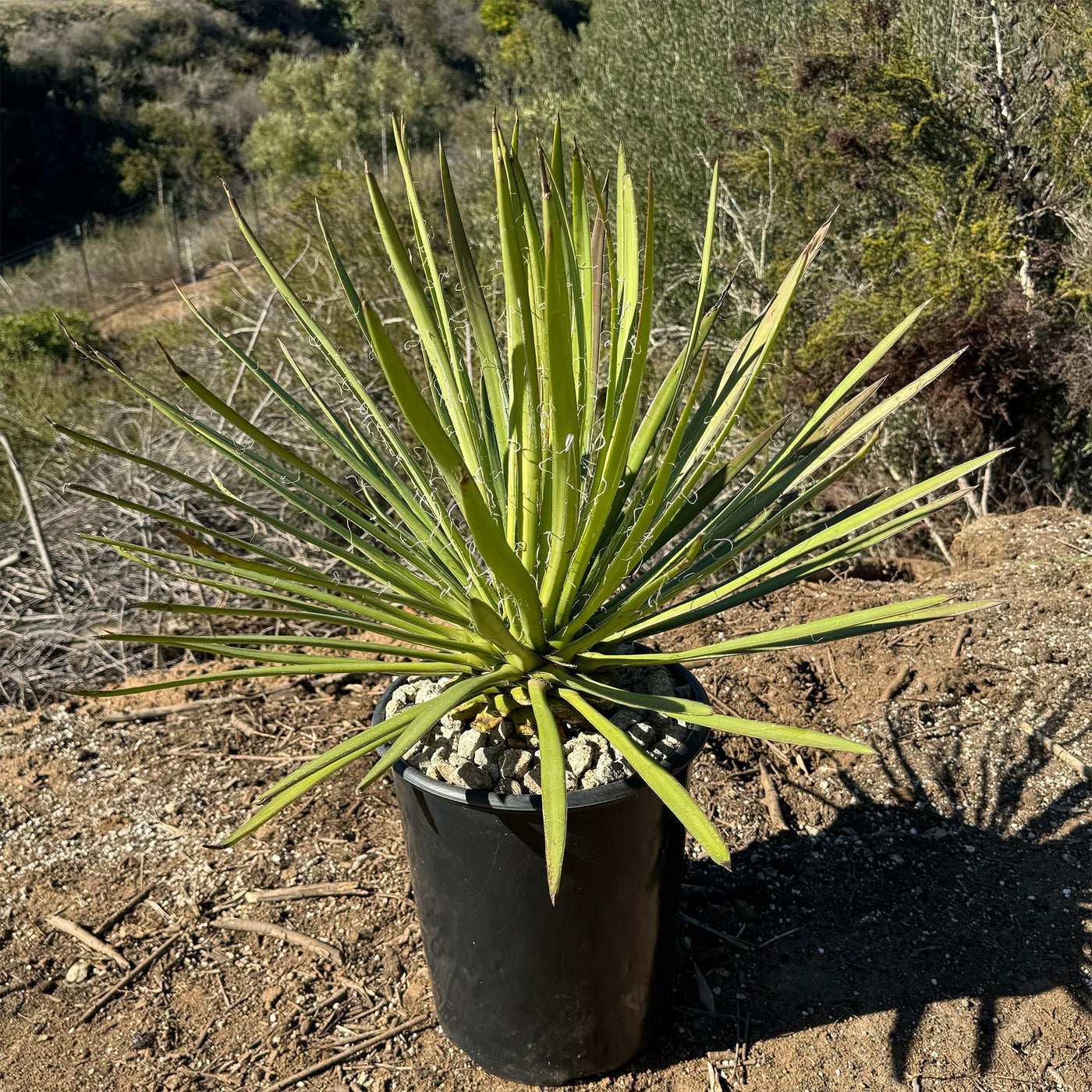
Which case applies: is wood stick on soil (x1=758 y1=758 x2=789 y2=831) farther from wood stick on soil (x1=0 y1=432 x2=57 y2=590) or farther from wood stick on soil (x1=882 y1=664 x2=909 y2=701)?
wood stick on soil (x1=0 y1=432 x2=57 y2=590)

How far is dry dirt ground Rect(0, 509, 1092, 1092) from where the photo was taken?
183 centimetres

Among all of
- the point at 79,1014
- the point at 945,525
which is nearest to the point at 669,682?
the point at 79,1014

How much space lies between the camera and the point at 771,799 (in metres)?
2.47

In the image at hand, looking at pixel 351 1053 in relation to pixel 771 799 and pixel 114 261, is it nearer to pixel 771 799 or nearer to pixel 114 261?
pixel 771 799

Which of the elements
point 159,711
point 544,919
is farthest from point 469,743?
point 159,711

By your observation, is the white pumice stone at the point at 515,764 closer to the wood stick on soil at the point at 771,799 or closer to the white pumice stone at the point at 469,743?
the white pumice stone at the point at 469,743

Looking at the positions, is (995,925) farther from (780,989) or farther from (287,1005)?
(287,1005)

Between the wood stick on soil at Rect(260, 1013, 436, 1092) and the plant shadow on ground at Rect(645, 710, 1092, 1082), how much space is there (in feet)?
1.70

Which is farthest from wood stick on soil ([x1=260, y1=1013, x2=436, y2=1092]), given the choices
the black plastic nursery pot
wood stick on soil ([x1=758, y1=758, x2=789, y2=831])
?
wood stick on soil ([x1=758, y1=758, x2=789, y2=831])

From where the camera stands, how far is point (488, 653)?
158 centimetres

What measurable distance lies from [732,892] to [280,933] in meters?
1.12

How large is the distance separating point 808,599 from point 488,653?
208 centimetres

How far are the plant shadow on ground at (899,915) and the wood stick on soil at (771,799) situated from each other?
54mm

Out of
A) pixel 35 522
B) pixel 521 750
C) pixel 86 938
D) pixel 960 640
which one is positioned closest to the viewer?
pixel 521 750
